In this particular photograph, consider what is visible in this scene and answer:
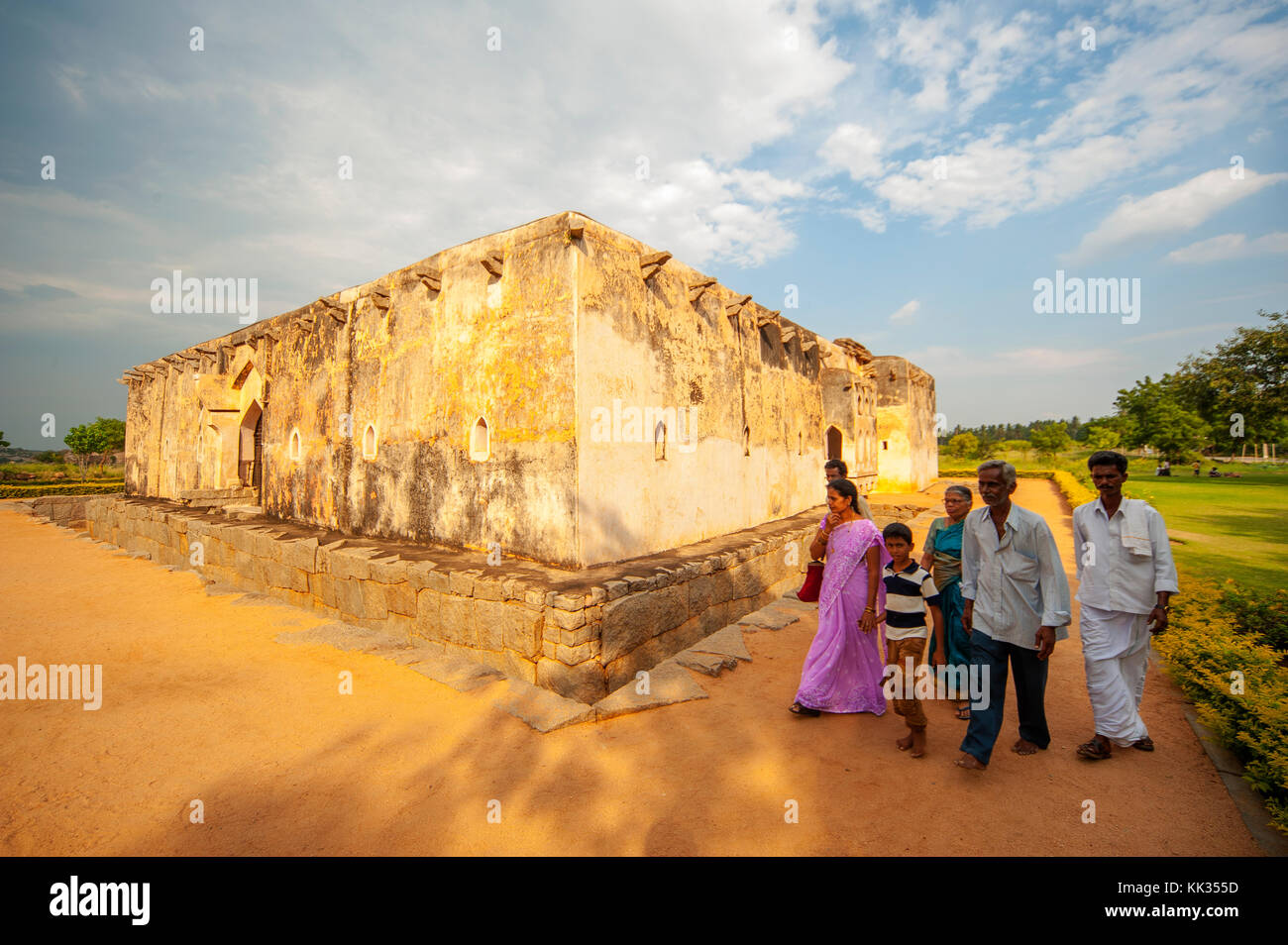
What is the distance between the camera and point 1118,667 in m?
3.55

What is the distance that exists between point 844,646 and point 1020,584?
4.51 ft

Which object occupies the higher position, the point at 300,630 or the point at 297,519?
the point at 297,519

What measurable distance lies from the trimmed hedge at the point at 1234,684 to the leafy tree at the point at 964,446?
1509 inches

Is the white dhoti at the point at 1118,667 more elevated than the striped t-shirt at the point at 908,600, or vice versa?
the striped t-shirt at the point at 908,600

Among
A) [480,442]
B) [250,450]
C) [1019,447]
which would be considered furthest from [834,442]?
[1019,447]

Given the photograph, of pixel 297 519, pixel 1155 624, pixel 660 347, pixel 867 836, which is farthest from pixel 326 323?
pixel 1155 624

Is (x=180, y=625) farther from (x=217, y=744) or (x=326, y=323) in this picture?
(x=326, y=323)

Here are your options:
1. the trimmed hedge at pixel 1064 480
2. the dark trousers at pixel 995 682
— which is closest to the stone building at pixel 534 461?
the dark trousers at pixel 995 682

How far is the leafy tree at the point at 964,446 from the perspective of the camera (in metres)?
40.1

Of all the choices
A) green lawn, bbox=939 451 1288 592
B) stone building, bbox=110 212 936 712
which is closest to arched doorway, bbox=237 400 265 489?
stone building, bbox=110 212 936 712

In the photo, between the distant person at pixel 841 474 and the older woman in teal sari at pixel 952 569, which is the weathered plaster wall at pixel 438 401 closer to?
the distant person at pixel 841 474

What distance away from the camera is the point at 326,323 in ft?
30.8
